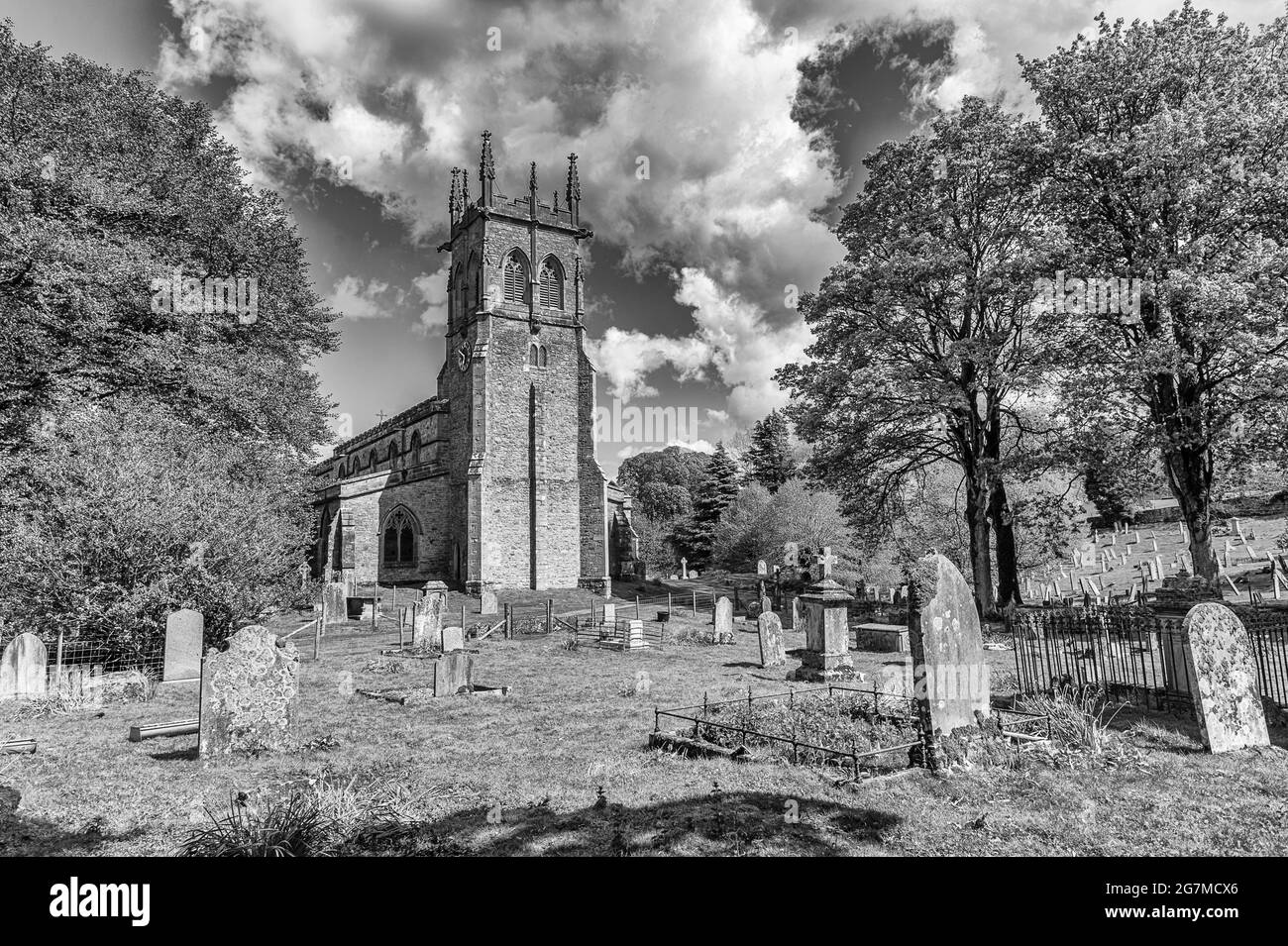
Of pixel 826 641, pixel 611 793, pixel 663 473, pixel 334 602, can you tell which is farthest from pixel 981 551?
pixel 663 473

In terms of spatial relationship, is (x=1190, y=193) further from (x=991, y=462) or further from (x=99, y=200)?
(x=99, y=200)

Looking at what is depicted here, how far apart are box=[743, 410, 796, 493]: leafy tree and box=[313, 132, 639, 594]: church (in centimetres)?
1494

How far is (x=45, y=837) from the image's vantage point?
16.1ft

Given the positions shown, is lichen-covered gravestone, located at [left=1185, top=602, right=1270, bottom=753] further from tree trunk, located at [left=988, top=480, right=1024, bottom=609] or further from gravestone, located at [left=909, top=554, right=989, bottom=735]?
tree trunk, located at [left=988, top=480, right=1024, bottom=609]

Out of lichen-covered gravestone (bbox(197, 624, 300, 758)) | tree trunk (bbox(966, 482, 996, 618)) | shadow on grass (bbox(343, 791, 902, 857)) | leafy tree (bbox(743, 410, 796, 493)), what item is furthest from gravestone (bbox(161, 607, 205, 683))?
leafy tree (bbox(743, 410, 796, 493))

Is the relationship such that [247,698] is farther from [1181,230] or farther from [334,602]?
[1181,230]

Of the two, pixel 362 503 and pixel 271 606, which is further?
pixel 362 503

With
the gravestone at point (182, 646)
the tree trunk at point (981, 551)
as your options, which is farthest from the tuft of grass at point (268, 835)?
the tree trunk at point (981, 551)

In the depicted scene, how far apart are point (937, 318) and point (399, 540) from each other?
25923 mm

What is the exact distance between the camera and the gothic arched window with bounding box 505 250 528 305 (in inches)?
1423

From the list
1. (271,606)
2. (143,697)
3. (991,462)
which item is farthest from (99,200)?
(991,462)

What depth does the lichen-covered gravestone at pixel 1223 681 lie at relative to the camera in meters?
6.91

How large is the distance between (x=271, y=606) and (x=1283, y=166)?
23.1 metres

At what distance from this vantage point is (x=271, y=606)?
15.7 m
